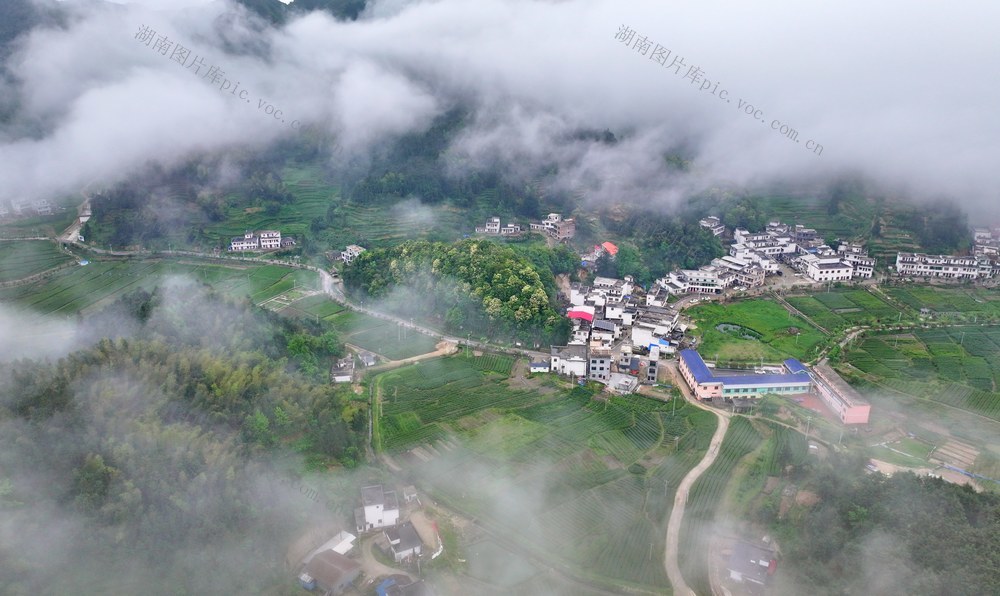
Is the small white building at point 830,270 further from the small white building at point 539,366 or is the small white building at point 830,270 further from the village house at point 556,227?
the small white building at point 539,366

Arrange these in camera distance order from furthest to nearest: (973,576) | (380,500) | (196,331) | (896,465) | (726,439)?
(196,331) → (726,439) → (896,465) → (380,500) → (973,576)

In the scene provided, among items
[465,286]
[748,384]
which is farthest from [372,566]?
[465,286]

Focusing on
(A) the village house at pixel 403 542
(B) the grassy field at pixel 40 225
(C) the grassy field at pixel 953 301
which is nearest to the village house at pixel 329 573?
(A) the village house at pixel 403 542

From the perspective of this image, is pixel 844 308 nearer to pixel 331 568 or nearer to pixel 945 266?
pixel 945 266

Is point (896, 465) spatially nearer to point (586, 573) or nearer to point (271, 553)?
point (586, 573)

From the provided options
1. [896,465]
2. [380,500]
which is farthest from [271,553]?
[896,465]

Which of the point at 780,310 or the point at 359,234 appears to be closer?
the point at 780,310
